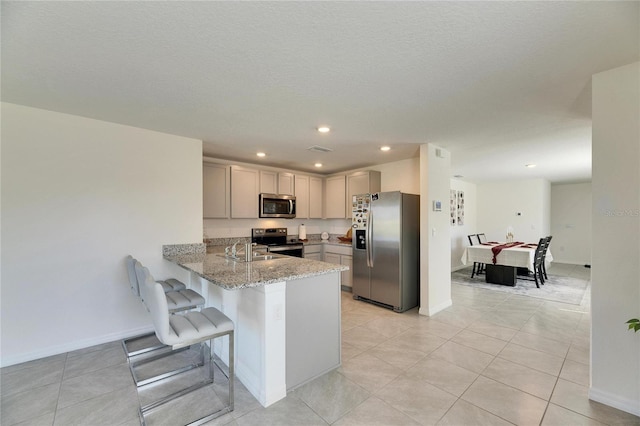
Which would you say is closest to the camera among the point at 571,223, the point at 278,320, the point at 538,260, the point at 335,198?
the point at 278,320

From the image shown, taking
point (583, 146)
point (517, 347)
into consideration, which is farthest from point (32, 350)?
point (583, 146)

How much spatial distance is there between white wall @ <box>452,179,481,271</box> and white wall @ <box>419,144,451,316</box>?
10.8ft

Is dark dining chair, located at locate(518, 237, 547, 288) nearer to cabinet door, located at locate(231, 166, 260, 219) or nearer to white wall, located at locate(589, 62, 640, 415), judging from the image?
white wall, located at locate(589, 62, 640, 415)

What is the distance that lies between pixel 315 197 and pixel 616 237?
4492 mm

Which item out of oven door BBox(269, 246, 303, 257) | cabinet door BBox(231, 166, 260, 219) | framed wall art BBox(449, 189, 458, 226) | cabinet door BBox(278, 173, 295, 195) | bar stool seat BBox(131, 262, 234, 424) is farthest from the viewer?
framed wall art BBox(449, 189, 458, 226)

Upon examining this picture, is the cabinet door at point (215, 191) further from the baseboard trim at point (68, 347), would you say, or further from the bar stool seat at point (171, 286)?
the baseboard trim at point (68, 347)

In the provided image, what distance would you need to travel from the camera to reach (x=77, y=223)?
9.24 ft

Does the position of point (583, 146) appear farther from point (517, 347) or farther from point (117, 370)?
point (117, 370)

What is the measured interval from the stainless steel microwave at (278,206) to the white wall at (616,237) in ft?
13.6

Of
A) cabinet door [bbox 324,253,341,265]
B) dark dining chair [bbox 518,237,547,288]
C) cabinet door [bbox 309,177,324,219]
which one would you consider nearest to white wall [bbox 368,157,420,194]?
cabinet door [bbox 309,177,324,219]

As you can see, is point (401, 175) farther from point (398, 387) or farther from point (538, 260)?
point (398, 387)

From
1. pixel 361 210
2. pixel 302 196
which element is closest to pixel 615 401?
pixel 361 210

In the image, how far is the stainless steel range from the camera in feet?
16.1

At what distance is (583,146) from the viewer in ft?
12.9
